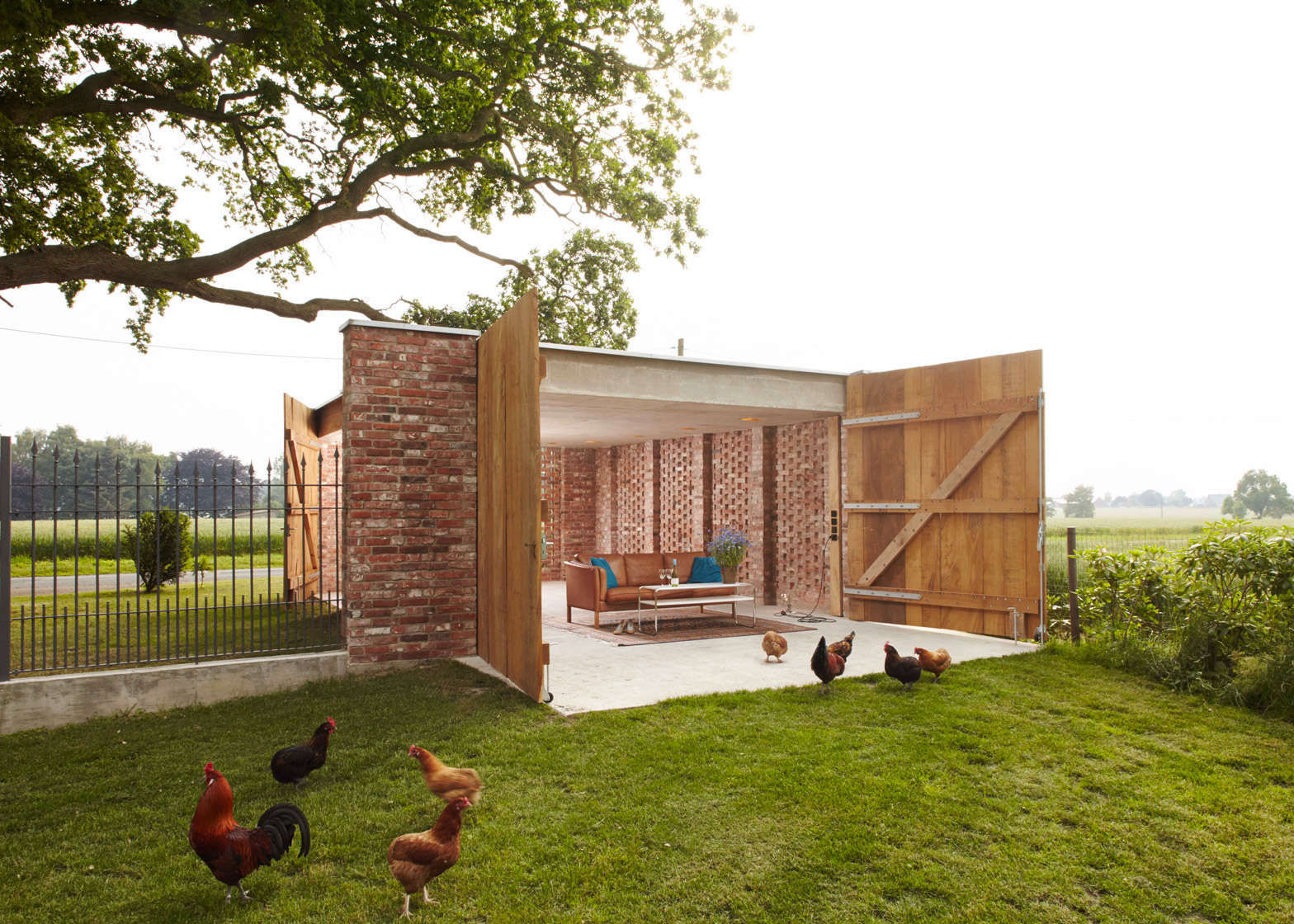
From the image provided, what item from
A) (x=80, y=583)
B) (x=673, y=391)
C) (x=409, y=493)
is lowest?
(x=80, y=583)

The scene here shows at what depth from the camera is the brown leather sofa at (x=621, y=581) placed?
27.3 feet

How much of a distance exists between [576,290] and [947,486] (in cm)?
812

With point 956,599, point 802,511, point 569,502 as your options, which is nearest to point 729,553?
point 802,511

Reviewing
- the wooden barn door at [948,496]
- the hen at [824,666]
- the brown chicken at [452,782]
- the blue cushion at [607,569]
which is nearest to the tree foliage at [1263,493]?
the wooden barn door at [948,496]

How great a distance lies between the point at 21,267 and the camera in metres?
8.30

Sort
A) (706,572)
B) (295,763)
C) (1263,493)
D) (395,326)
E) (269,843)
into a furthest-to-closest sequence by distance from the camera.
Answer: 1. (1263,493)
2. (706,572)
3. (395,326)
4. (295,763)
5. (269,843)

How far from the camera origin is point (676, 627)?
8.38m

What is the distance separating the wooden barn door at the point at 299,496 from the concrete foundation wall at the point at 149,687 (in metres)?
2.68

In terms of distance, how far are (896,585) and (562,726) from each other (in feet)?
15.9

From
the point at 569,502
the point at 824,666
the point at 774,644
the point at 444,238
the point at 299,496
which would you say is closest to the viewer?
the point at 824,666

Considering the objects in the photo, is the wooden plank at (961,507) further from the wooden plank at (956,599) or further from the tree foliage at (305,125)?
the tree foliage at (305,125)

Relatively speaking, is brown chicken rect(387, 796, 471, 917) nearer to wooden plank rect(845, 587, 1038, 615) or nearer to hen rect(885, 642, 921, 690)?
hen rect(885, 642, 921, 690)

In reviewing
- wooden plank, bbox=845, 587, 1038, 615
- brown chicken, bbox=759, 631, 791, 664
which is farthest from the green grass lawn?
wooden plank, bbox=845, 587, 1038, 615

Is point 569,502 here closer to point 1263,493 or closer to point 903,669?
point 903,669
